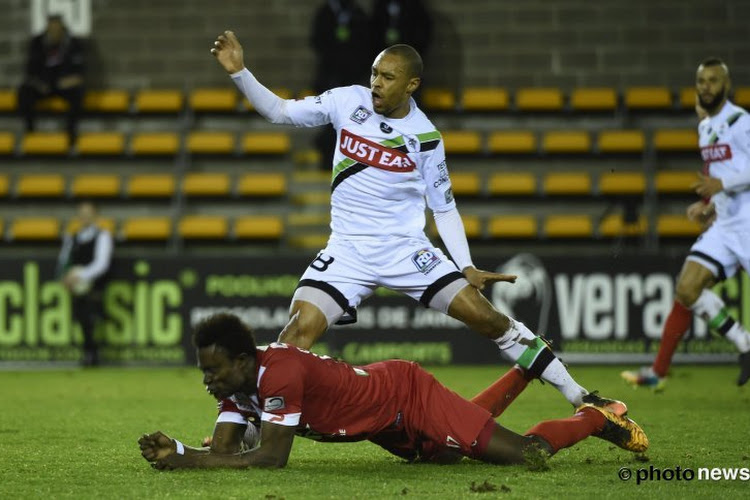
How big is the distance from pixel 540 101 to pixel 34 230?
7.14 metres

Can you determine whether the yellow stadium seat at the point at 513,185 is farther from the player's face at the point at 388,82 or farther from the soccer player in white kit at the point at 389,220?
the player's face at the point at 388,82

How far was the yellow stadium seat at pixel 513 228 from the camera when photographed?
49.5 ft

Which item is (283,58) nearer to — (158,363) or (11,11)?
(11,11)

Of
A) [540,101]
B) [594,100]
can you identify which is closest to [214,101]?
[540,101]

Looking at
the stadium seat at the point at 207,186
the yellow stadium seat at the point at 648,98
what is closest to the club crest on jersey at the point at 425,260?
the stadium seat at the point at 207,186

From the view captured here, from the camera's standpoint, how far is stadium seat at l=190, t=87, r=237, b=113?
16.8m

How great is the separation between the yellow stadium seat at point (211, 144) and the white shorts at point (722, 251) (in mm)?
8589

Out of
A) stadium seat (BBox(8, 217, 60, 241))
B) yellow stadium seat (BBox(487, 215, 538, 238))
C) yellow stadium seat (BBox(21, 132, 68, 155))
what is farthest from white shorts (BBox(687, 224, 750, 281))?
yellow stadium seat (BBox(21, 132, 68, 155))

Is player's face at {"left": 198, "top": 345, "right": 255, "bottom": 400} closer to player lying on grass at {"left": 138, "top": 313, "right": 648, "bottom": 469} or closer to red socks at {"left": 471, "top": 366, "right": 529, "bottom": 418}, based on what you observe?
player lying on grass at {"left": 138, "top": 313, "right": 648, "bottom": 469}

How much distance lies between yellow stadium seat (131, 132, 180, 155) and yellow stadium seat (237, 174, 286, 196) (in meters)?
1.20

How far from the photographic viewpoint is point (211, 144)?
16.3m

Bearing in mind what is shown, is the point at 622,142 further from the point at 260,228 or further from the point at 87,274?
the point at 87,274

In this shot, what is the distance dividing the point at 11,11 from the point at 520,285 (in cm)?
913

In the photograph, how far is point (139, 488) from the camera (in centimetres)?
515
